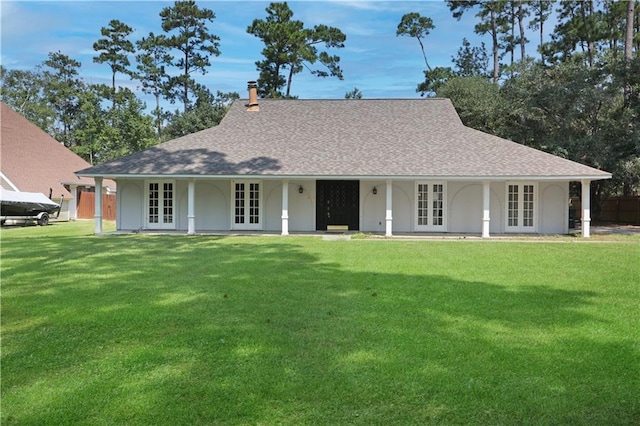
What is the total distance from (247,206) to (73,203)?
1718cm

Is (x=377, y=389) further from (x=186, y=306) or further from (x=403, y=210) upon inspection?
(x=403, y=210)

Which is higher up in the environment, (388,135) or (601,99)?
(601,99)

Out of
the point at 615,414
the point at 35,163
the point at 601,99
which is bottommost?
the point at 615,414

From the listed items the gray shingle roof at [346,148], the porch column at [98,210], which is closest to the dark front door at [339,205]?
the gray shingle roof at [346,148]

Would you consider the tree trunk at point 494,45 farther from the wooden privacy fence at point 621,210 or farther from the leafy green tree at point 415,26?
the wooden privacy fence at point 621,210

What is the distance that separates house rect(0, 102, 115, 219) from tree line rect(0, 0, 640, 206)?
8945 millimetres

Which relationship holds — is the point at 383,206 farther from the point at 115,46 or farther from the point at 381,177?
the point at 115,46

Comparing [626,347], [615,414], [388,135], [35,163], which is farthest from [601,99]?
[35,163]

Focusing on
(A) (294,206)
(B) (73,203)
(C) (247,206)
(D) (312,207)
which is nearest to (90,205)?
(B) (73,203)

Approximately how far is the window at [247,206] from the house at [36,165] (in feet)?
48.5

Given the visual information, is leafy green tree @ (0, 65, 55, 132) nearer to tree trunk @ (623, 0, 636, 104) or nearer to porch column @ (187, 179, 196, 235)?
porch column @ (187, 179, 196, 235)

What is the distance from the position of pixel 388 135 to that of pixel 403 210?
3.69 meters

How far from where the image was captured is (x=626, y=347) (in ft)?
17.8

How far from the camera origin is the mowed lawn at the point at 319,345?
396 cm
